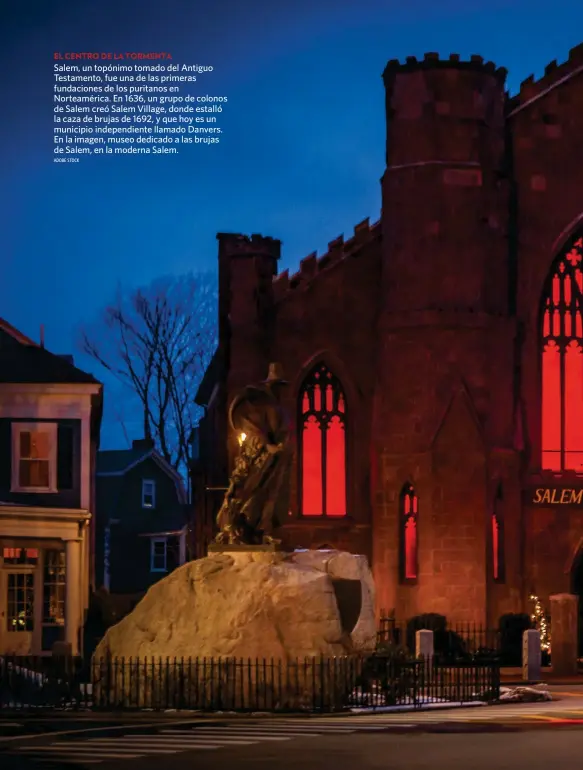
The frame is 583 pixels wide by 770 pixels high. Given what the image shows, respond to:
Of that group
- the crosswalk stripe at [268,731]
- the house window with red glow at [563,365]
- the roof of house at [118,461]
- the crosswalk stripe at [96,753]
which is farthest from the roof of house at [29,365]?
the roof of house at [118,461]

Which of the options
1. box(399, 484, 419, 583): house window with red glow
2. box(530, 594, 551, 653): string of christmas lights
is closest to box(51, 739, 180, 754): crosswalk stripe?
box(399, 484, 419, 583): house window with red glow

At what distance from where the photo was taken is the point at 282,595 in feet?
95.1

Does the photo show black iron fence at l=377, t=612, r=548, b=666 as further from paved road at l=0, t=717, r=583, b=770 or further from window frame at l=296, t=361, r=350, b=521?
paved road at l=0, t=717, r=583, b=770

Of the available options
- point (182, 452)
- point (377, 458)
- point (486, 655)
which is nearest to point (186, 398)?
point (182, 452)

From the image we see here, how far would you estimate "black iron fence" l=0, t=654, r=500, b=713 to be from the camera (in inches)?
1117

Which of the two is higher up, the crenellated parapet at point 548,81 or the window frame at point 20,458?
the crenellated parapet at point 548,81

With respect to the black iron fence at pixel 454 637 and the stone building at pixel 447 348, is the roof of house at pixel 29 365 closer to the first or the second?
the stone building at pixel 447 348

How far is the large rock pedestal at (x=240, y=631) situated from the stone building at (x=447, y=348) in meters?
16.4

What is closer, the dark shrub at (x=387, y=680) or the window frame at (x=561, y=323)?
the dark shrub at (x=387, y=680)

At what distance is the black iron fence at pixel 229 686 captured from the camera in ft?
93.0

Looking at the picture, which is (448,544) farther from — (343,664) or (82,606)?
(343,664)

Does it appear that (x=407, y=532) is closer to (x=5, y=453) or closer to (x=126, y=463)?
(x=5, y=453)

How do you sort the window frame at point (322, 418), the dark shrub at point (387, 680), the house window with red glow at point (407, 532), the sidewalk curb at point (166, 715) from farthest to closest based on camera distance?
1. the window frame at point (322, 418)
2. the house window with red glow at point (407, 532)
3. the dark shrub at point (387, 680)
4. the sidewalk curb at point (166, 715)

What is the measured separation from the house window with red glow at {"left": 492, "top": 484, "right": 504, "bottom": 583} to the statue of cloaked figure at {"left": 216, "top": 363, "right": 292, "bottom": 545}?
643 inches
